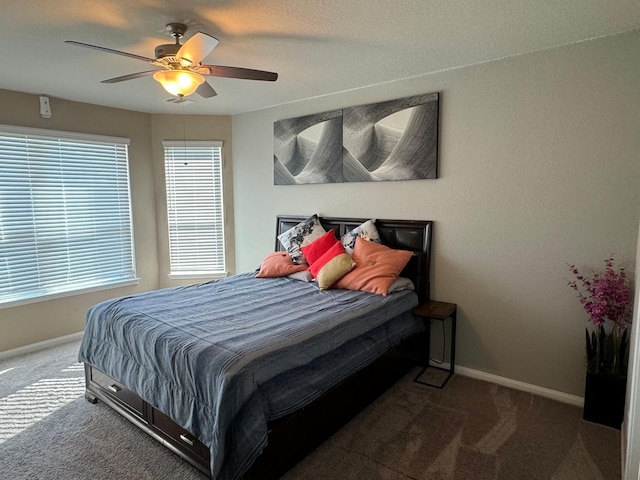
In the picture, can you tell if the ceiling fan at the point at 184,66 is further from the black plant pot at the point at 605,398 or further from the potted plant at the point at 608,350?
the black plant pot at the point at 605,398

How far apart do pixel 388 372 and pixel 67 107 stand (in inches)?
161

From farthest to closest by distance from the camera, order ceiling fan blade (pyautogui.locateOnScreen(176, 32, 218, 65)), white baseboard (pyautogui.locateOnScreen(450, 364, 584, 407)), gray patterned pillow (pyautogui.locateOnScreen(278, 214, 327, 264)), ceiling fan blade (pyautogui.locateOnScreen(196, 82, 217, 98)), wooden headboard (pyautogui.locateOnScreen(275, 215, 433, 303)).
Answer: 1. gray patterned pillow (pyautogui.locateOnScreen(278, 214, 327, 264))
2. wooden headboard (pyautogui.locateOnScreen(275, 215, 433, 303))
3. white baseboard (pyautogui.locateOnScreen(450, 364, 584, 407))
4. ceiling fan blade (pyautogui.locateOnScreen(196, 82, 217, 98))
5. ceiling fan blade (pyautogui.locateOnScreen(176, 32, 218, 65))

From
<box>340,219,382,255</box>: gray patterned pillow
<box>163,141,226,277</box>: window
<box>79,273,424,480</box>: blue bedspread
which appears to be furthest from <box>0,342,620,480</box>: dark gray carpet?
<box>163,141,226,277</box>: window

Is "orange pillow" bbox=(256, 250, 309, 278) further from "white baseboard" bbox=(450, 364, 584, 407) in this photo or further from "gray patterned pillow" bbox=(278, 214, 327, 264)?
"white baseboard" bbox=(450, 364, 584, 407)

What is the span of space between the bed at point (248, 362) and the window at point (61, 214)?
5.48 feet

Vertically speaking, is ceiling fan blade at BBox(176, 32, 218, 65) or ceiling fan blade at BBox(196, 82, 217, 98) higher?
ceiling fan blade at BBox(176, 32, 218, 65)

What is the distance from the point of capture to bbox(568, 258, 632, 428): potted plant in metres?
2.42

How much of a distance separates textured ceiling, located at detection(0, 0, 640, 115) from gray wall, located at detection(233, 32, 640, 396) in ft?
0.67

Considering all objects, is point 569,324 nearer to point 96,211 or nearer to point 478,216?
point 478,216

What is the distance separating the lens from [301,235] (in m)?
3.92

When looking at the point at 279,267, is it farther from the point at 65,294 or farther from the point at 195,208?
the point at 65,294

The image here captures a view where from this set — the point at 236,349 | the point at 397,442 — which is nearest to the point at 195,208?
the point at 236,349

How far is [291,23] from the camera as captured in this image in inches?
90.0

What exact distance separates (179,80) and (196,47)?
28cm
